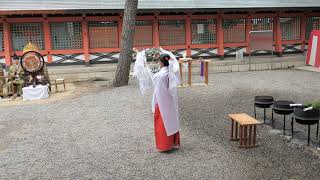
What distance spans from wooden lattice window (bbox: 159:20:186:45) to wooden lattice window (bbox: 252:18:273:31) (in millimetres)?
3882

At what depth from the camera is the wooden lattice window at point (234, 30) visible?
18.6 meters

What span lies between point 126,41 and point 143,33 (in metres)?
4.33

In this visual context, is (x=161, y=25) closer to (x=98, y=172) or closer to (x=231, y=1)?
(x=231, y=1)

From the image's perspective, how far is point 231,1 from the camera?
59.9ft

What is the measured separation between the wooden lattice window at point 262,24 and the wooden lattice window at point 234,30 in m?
0.57

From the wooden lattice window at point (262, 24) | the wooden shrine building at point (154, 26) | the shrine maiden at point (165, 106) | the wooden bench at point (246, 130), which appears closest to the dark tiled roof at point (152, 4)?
the wooden shrine building at point (154, 26)

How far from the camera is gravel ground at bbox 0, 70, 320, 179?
5480mm

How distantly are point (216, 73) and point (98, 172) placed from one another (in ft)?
40.9

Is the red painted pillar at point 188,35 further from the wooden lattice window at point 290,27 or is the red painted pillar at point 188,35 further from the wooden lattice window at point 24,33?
the wooden lattice window at point 24,33

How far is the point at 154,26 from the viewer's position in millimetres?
17672

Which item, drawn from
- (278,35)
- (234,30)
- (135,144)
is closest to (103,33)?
(234,30)

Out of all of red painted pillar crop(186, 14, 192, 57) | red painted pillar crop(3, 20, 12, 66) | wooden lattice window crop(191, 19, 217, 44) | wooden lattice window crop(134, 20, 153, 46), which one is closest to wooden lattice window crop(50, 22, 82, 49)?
red painted pillar crop(3, 20, 12, 66)

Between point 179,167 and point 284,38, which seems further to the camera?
point 284,38

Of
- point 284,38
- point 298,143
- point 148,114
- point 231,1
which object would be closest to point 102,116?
point 148,114
